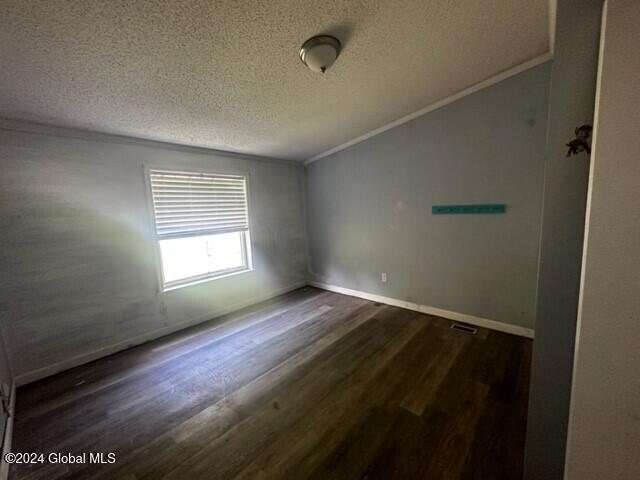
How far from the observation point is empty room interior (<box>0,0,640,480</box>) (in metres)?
0.87

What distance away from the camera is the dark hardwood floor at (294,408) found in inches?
52.0

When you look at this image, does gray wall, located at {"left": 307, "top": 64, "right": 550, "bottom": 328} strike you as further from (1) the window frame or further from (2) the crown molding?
(1) the window frame

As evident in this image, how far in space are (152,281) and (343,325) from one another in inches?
85.7

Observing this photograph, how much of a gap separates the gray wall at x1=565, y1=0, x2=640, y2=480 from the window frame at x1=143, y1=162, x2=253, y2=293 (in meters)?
3.23

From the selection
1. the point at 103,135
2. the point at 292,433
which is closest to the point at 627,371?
the point at 292,433

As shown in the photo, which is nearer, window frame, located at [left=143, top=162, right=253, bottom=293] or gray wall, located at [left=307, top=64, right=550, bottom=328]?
gray wall, located at [left=307, top=64, right=550, bottom=328]

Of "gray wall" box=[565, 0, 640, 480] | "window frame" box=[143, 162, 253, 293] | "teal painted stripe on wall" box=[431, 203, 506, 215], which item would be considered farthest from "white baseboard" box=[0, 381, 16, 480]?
"teal painted stripe on wall" box=[431, 203, 506, 215]

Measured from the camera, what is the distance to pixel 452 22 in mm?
1599

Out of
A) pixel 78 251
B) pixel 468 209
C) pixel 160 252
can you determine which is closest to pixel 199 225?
pixel 160 252

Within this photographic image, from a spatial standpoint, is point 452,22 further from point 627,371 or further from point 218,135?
point 218,135

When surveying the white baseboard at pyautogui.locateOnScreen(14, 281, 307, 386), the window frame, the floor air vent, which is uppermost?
the window frame

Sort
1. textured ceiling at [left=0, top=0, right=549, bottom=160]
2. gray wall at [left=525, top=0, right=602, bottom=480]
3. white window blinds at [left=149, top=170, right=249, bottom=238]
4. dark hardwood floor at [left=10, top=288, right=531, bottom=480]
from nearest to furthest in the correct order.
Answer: gray wall at [left=525, top=0, right=602, bottom=480], textured ceiling at [left=0, top=0, right=549, bottom=160], dark hardwood floor at [left=10, top=288, right=531, bottom=480], white window blinds at [left=149, top=170, right=249, bottom=238]

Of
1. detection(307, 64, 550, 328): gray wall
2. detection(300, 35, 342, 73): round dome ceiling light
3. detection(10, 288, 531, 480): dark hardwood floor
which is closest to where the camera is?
detection(10, 288, 531, 480): dark hardwood floor

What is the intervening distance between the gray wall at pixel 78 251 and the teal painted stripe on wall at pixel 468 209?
2.85 meters
